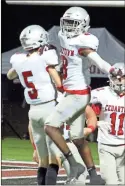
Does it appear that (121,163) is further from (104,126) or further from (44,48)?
(44,48)

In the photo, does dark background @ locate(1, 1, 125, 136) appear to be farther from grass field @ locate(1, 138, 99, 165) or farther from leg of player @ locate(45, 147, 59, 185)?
leg of player @ locate(45, 147, 59, 185)

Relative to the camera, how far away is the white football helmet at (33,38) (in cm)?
726

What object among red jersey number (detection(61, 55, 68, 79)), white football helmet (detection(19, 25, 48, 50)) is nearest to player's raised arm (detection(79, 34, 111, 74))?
red jersey number (detection(61, 55, 68, 79))

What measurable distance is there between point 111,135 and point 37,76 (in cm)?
88

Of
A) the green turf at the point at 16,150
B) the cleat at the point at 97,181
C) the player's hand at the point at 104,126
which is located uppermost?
the player's hand at the point at 104,126

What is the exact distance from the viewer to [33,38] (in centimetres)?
726

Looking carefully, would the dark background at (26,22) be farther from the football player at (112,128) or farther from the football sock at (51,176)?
the football player at (112,128)

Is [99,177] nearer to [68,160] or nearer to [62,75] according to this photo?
[68,160]

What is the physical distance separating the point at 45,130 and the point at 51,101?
44cm

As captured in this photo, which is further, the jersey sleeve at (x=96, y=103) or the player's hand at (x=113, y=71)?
the jersey sleeve at (x=96, y=103)

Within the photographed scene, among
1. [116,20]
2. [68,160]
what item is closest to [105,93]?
[68,160]

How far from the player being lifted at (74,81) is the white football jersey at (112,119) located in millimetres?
166

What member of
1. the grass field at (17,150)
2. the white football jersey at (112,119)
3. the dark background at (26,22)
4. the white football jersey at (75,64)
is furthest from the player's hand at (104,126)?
the dark background at (26,22)

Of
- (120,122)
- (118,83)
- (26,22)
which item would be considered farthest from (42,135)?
(26,22)
